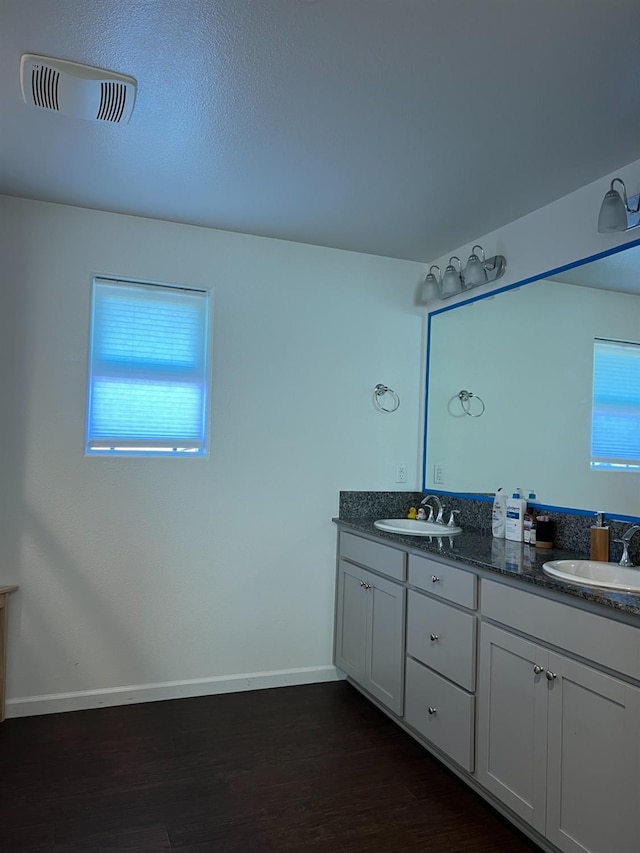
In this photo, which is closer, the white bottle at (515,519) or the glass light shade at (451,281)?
the white bottle at (515,519)

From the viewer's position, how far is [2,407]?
114 inches

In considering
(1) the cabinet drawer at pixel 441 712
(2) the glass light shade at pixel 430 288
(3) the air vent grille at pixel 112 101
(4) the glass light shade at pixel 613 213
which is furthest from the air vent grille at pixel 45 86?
(1) the cabinet drawer at pixel 441 712

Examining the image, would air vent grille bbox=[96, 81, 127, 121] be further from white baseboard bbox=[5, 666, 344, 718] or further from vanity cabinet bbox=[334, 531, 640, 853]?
white baseboard bbox=[5, 666, 344, 718]

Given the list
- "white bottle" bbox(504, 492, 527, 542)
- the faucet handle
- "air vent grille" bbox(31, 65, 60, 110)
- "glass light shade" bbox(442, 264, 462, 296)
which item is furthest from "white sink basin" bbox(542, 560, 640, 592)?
"air vent grille" bbox(31, 65, 60, 110)

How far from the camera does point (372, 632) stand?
3.06 meters

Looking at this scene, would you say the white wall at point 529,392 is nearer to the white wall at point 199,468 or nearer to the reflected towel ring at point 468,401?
the reflected towel ring at point 468,401

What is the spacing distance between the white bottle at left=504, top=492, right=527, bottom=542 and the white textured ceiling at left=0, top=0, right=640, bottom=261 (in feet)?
4.39

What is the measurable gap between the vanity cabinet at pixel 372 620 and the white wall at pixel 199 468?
14cm

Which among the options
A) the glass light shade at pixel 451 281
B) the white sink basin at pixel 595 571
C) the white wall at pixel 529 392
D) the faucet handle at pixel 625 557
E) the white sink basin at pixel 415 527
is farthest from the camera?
the glass light shade at pixel 451 281

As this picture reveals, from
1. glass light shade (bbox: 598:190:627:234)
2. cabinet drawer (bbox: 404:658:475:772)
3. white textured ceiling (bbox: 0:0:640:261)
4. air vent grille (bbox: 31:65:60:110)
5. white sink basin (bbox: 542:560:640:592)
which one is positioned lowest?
cabinet drawer (bbox: 404:658:475:772)

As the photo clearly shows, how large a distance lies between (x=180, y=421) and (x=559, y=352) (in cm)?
187

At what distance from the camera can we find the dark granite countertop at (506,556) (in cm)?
180

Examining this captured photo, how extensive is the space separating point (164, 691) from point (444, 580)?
158cm

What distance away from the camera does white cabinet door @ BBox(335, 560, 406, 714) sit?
284cm
